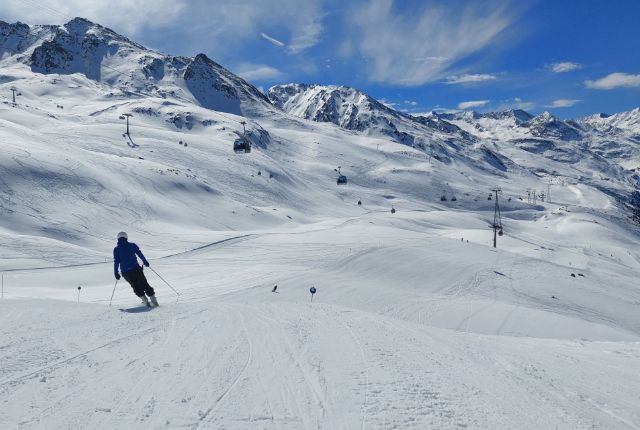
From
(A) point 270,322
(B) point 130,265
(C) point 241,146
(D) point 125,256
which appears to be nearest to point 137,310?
(B) point 130,265

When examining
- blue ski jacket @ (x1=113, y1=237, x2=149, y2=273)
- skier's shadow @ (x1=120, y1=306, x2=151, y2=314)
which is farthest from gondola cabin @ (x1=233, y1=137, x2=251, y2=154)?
skier's shadow @ (x1=120, y1=306, x2=151, y2=314)

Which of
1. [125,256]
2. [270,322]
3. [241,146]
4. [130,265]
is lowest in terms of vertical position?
[270,322]

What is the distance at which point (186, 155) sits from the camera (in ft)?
317

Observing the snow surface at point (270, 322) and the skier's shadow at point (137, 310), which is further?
the skier's shadow at point (137, 310)

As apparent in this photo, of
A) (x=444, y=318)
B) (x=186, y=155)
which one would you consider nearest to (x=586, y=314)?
(x=444, y=318)

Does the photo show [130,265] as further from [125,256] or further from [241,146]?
[241,146]

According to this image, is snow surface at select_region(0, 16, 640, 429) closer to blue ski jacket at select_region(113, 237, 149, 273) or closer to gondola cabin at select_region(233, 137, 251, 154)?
blue ski jacket at select_region(113, 237, 149, 273)

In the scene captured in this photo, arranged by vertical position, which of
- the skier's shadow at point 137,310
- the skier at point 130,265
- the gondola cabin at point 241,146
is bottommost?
the skier's shadow at point 137,310

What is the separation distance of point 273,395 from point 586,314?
2793 centimetres

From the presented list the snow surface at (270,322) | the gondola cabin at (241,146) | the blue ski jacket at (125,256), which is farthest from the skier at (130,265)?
the gondola cabin at (241,146)

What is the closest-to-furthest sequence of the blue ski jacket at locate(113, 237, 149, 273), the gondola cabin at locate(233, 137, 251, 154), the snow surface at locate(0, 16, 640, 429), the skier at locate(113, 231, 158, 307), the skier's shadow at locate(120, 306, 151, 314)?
1. the snow surface at locate(0, 16, 640, 429)
2. the skier's shadow at locate(120, 306, 151, 314)
3. the skier at locate(113, 231, 158, 307)
4. the blue ski jacket at locate(113, 237, 149, 273)
5. the gondola cabin at locate(233, 137, 251, 154)

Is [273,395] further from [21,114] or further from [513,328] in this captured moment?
[21,114]

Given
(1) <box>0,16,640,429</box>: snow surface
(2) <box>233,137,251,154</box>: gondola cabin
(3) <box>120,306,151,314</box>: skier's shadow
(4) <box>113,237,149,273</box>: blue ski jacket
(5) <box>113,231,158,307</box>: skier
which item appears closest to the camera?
(1) <box>0,16,640,429</box>: snow surface

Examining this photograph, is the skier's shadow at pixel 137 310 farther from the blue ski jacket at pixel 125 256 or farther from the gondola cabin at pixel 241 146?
the gondola cabin at pixel 241 146
